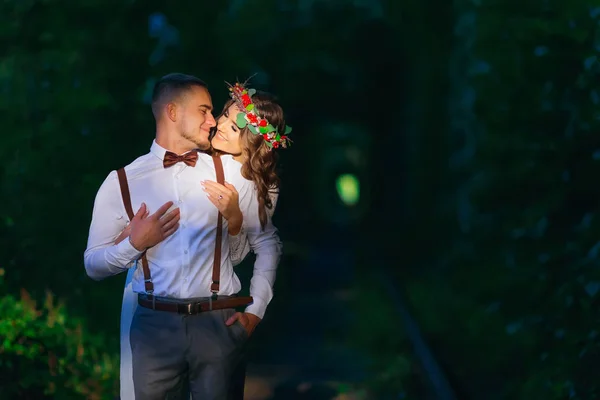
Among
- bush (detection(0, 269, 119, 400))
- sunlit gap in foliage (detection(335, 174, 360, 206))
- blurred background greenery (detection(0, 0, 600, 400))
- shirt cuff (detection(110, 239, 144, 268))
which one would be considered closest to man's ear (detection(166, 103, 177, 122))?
shirt cuff (detection(110, 239, 144, 268))

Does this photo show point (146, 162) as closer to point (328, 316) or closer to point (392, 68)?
point (328, 316)

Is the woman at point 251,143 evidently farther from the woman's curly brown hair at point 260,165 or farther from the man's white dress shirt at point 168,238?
the man's white dress shirt at point 168,238

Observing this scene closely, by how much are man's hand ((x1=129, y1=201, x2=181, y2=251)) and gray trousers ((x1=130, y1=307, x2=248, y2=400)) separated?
34 centimetres

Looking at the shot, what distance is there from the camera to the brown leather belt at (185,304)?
180 inches

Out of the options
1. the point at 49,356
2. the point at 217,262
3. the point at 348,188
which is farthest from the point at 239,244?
the point at 348,188

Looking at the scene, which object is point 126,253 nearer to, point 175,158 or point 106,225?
point 106,225

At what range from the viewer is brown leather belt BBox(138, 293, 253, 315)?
4562 mm

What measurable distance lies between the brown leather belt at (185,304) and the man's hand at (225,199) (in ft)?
1.17

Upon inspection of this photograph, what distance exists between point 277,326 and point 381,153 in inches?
898

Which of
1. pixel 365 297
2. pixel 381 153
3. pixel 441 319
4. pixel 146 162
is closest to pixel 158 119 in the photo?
pixel 146 162

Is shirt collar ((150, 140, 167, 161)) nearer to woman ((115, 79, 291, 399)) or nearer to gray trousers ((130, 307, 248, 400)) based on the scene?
woman ((115, 79, 291, 399))

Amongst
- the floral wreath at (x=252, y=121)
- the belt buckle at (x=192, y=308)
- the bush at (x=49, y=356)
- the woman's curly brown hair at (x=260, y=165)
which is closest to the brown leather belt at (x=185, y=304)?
the belt buckle at (x=192, y=308)

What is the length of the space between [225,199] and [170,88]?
1.82 ft

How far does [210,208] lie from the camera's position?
4660 millimetres
